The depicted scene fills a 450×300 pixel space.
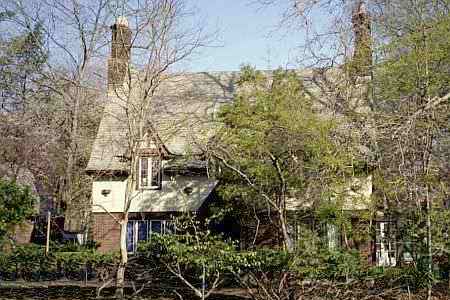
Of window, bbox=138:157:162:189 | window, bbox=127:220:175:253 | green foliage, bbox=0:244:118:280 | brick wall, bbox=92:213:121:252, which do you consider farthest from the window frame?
green foliage, bbox=0:244:118:280

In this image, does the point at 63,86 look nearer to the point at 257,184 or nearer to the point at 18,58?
the point at 18,58

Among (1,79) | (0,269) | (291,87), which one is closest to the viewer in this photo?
(291,87)

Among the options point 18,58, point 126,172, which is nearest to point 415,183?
point 126,172

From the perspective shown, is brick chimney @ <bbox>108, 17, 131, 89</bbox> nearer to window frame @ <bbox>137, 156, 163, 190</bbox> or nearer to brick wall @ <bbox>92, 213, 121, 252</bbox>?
window frame @ <bbox>137, 156, 163, 190</bbox>

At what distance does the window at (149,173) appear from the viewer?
27500 mm

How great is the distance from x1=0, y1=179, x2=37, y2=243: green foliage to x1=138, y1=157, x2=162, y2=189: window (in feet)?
42.0

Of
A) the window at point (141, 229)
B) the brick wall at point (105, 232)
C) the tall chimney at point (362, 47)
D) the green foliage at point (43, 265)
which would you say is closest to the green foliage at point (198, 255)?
the tall chimney at point (362, 47)

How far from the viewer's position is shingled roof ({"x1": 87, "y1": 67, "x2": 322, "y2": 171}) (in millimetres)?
24641

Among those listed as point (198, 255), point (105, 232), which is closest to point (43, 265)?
point (105, 232)

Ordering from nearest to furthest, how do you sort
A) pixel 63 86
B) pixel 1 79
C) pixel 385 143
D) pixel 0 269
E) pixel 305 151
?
pixel 385 143, pixel 305 151, pixel 0 269, pixel 63 86, pixel 1 79

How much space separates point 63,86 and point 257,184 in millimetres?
19296

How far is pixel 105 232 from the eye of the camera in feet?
91.4

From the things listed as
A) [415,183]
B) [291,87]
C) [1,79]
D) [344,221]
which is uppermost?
[1,79]

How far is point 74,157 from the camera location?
35.2m
